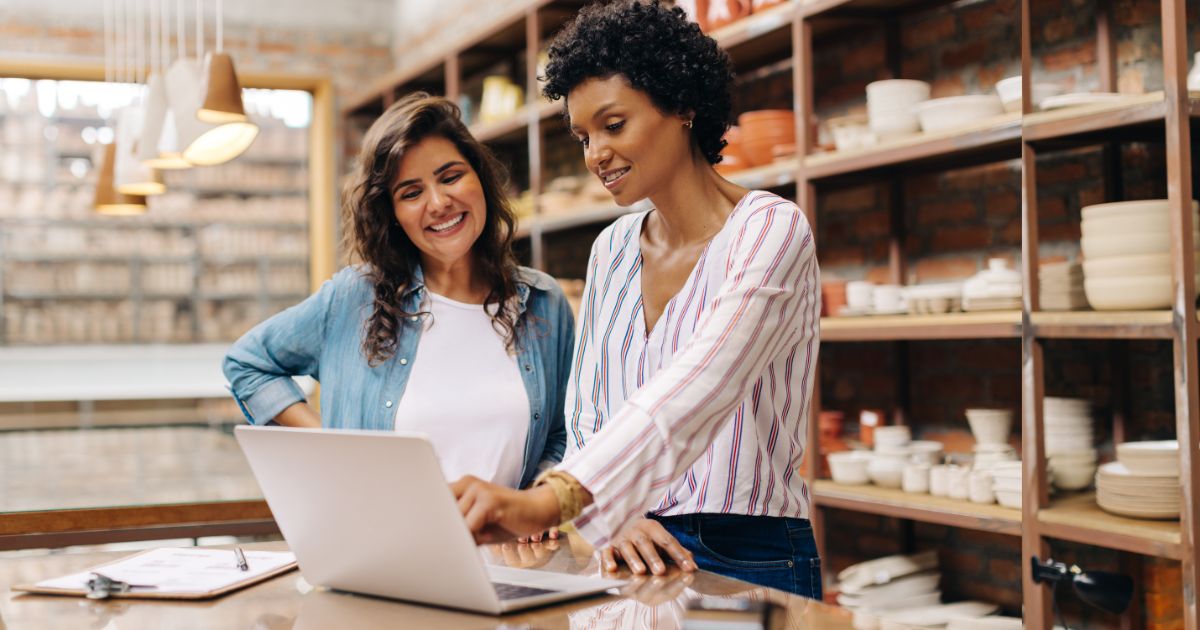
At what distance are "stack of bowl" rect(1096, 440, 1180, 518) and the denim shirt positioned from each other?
1171mm

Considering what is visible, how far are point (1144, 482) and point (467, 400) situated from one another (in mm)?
1366

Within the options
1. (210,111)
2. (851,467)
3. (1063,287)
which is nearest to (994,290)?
(1063,287)

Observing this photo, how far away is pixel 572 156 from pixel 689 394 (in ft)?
13.4

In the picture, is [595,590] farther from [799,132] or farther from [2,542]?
[799,132]

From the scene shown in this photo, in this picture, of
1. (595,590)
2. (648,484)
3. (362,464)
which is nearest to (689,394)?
(648,484)

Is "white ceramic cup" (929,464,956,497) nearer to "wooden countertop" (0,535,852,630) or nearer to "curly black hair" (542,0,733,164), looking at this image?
"curly black hair" (542,0,733,164)

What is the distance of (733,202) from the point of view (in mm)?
1535

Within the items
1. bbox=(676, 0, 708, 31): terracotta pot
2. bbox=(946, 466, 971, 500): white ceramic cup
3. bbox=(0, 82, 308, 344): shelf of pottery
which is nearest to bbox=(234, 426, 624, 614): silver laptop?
bbox=(946, 466, 971, 500): white ceramic cup

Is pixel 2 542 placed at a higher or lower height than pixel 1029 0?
lower

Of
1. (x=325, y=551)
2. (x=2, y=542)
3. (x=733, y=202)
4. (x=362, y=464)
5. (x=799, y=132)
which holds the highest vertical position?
(x=799, y=132)

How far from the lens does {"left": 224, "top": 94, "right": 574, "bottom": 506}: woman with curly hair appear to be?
1929 mm

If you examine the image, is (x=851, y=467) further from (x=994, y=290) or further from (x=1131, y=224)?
(x=1131, y=224)

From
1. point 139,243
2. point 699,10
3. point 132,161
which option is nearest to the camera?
point 699,10

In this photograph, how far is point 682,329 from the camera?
4.68 ft
